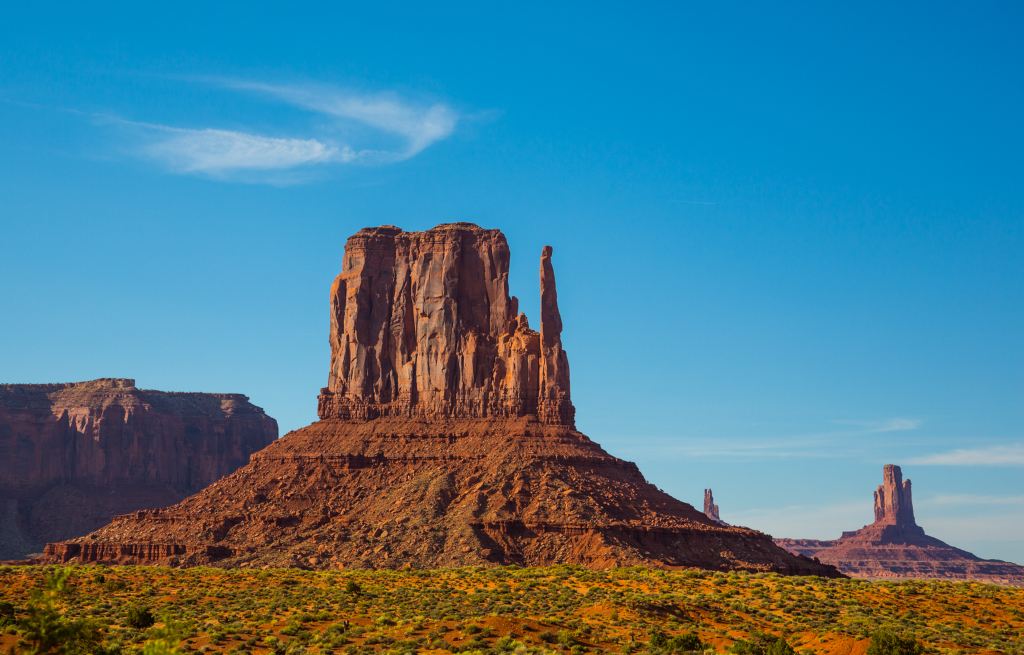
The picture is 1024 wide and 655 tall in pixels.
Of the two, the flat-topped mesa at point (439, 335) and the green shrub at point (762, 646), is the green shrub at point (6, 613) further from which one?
the flat-topped mesa at point (439, 335)

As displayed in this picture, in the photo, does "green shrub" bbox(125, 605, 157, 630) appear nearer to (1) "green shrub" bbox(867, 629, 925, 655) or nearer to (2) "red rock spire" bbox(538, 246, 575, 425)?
(1) "green shrub" bbox(867, 629, 925, 655)

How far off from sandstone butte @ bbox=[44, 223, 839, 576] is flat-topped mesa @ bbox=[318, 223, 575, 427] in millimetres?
158

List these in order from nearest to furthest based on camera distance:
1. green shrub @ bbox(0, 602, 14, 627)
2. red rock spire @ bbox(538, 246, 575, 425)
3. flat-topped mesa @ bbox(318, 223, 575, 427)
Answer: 1. green shrub @ bbox(0, 602, 14, 627)
2. red rock spire @ bbox(538, 246, 575, 425)
3. flat-topped mesa @ bbox(318, 223, 575, 427)

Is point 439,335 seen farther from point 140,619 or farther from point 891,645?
point 891,645

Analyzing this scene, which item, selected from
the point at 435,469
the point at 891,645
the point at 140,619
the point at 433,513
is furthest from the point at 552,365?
the point at 891,645

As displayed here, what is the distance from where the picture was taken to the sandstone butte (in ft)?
404

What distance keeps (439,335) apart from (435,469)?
17.5 metres

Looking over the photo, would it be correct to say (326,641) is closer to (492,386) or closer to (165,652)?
(165,652)

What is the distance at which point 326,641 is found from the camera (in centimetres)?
7819

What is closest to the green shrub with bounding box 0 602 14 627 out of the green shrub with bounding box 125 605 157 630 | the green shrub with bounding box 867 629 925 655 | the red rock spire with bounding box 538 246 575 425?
the green shrub with bounding box 125 605 157 630

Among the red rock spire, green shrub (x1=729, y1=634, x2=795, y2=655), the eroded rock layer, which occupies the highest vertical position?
the red rock spire

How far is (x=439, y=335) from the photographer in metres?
151

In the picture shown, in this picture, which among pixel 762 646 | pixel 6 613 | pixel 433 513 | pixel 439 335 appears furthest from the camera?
pixel 439 335

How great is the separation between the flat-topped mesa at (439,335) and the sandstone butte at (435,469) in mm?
158
